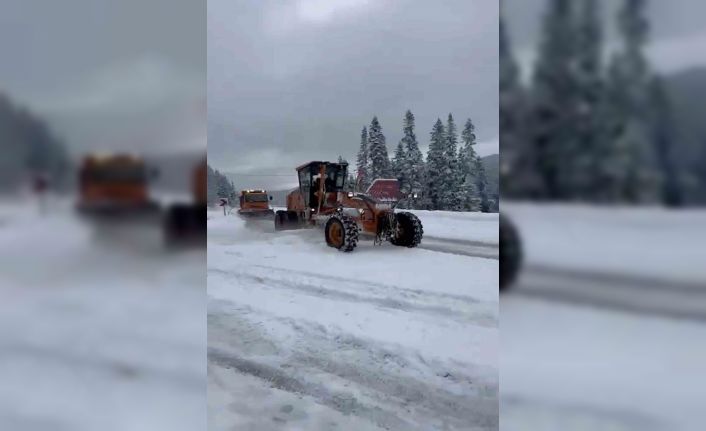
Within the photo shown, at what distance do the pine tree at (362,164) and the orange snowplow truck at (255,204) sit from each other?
0.51m

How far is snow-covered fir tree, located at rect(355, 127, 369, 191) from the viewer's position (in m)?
2.38

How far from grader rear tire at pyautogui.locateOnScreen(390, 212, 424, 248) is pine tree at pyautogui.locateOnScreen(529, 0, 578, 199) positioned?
107 cm

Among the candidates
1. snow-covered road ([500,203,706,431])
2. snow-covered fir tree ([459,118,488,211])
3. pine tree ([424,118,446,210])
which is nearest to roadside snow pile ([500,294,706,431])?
snow-covered road ([500,203,706,431])

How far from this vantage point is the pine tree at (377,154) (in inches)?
91.4

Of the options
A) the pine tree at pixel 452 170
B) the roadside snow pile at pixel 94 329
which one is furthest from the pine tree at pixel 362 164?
the roadside snow pile at pixel 94 329

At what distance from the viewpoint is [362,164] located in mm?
2434

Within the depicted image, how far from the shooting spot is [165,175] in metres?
1.62

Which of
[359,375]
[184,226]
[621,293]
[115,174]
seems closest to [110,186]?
[115,174]

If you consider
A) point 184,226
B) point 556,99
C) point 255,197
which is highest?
point 556,99

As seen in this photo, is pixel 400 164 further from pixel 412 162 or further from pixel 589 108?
pixel 589 108

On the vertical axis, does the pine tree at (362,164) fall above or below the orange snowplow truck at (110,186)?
above

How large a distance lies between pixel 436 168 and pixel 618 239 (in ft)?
3.43

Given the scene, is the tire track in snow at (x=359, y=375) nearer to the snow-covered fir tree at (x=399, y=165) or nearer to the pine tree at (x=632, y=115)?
the snow-covered fir tree at (x=399, y=165)

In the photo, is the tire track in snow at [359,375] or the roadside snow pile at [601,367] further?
the tire track in snow at [359,375]
